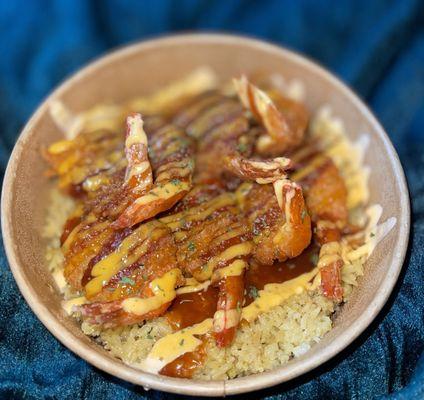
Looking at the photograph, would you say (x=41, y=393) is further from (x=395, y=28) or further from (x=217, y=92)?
(x=395, y=28)

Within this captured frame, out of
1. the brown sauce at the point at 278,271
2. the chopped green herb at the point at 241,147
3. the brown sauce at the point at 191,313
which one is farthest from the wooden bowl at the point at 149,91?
the chopped green herb at the point at 241,147

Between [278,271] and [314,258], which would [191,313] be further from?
[314,258]

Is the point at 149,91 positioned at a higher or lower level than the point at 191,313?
higher

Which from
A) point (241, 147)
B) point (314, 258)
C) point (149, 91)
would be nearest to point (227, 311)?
point (314, 258)

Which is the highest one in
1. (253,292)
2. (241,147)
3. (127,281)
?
(241,147)

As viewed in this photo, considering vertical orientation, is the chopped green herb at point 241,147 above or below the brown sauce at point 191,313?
above

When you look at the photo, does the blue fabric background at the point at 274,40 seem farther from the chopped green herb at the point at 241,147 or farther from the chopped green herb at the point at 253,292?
the chopped green herb at the point at 241,147
